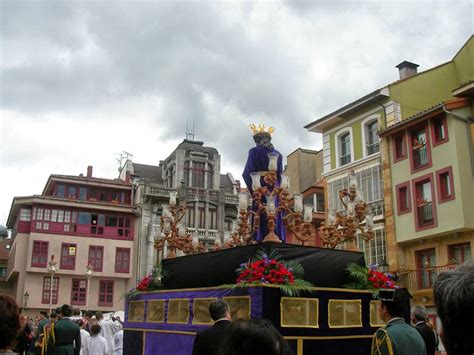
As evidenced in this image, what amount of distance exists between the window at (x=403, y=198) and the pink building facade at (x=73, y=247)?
23.2m

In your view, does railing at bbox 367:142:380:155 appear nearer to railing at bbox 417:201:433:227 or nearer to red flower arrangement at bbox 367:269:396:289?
railing at bbox 417:201:433:227

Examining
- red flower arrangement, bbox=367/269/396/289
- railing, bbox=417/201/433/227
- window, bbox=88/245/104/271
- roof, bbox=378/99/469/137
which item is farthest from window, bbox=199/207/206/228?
red flower arrangement, bbox=367/269/396/289

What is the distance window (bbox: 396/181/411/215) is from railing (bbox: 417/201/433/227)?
871mm

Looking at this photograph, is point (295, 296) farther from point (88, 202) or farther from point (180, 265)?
point (88, 202)

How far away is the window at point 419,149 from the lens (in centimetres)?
2555

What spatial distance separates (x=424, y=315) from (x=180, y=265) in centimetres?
553

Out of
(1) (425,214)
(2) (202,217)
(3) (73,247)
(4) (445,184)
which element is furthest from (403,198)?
(3) (73,247)

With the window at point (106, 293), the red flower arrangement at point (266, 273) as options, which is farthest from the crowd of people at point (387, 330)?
the window at point (106, 293)

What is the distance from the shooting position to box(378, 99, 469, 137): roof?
2442 cm

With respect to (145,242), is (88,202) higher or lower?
higher

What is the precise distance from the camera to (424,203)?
2531cm

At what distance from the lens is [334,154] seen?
3089 cm

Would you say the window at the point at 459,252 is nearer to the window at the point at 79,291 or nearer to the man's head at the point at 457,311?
the man's head at the point at 457,311

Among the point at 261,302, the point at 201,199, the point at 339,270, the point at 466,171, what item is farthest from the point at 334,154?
the point at 261,302
